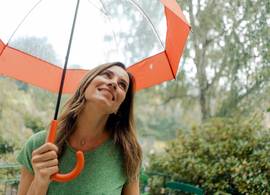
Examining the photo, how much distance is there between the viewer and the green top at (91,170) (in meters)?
1.34

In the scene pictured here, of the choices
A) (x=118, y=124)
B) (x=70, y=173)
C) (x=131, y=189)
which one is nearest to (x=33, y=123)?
(x=118, y=124)

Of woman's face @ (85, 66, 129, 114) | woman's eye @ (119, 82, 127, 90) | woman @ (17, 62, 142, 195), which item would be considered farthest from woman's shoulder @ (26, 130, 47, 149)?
woman's eye @ (119, 82, 127, 90)

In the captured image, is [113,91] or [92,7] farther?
[92,7]

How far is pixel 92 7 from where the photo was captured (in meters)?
1.96

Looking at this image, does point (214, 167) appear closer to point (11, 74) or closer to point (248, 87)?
point (248, 87)

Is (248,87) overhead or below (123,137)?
overhead

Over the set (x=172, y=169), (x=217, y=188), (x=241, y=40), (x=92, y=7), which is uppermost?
(x=241, y=40)

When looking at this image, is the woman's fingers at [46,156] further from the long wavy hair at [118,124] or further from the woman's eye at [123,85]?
the woman's eye at [123,85]

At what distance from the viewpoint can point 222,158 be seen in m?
4.22

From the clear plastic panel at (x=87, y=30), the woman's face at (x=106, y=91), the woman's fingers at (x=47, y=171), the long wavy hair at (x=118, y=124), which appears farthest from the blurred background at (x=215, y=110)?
the woman's fingers at (x=47, y=171)

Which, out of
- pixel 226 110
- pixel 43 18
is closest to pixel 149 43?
pixel 43 18

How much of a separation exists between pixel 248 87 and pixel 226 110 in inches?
45.2

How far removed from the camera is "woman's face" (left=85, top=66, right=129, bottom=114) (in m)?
1.34

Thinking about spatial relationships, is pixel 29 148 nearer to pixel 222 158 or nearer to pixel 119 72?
pixel 119 72
